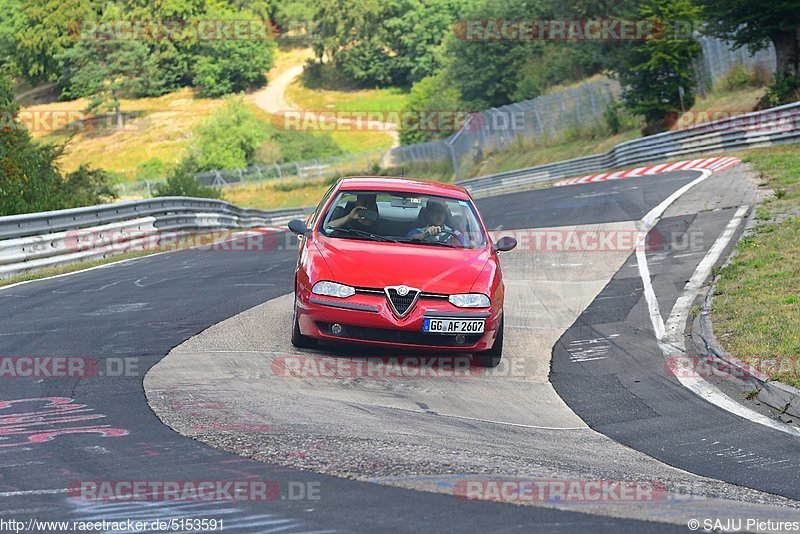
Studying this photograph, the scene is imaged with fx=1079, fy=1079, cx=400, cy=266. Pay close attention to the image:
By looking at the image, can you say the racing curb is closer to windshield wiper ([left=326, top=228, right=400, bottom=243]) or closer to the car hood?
the car hood

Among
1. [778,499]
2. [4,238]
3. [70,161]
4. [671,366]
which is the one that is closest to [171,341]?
[671,366]

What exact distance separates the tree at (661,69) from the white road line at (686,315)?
21409 millimetres

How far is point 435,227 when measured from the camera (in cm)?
1062

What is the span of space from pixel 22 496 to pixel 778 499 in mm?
3927

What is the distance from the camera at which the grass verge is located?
9.46 m

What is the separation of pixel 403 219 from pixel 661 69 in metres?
34.1

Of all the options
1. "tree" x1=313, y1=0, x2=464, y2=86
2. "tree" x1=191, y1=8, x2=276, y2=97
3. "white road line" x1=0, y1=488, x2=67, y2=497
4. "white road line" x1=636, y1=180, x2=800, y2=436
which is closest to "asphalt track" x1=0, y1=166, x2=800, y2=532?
"white road line" x1=0, y1=488, x2=67, y2=497

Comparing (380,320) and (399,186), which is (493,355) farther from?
(399,186)

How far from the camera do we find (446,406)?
8109 millimetres

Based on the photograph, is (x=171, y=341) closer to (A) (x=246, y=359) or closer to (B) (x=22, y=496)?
(A) (x=246, y=359)

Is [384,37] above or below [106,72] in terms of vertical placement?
above

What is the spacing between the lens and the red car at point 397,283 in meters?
9.21

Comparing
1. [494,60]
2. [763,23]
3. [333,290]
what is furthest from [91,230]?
[494,60]

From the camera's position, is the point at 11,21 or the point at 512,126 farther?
the point at 11,21
